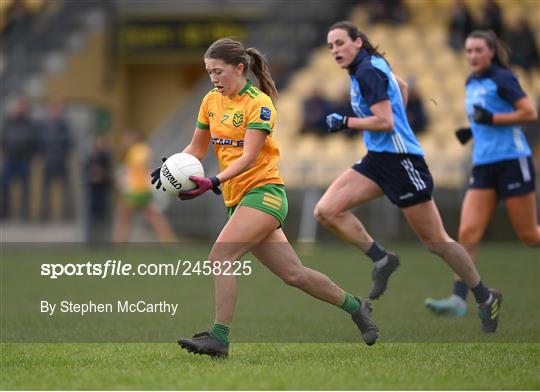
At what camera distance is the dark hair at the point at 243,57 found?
7.42 m

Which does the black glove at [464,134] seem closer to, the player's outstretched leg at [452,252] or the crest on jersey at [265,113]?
the player's outstretched leg at [452,252]

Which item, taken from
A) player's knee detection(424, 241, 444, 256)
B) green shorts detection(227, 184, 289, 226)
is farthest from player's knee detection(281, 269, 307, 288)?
player's knee detection(424, 241, 444, 256)

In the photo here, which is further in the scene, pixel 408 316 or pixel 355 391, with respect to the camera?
pixel 408 316

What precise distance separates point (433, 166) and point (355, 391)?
13.0m

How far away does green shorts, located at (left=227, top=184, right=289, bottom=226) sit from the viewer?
24.3 ft

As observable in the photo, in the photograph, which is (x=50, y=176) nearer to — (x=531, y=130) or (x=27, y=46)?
(x=27, y=46)

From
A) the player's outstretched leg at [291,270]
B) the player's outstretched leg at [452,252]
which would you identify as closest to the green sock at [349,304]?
the player's outstretched leg at [291,270]

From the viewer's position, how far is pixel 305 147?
837 inches

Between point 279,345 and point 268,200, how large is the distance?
1.18 m

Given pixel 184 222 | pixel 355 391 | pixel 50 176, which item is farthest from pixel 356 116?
pixel 50 176

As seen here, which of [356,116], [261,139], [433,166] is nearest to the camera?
[261,139]

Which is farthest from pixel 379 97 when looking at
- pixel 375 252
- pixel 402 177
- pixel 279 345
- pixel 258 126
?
pixel 279 345

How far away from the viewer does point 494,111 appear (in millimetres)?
10078

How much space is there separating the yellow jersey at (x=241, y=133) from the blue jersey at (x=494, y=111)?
9.95ft
